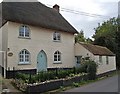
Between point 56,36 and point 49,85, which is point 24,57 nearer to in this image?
point 56,36

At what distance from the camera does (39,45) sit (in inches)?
968

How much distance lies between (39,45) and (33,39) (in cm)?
118

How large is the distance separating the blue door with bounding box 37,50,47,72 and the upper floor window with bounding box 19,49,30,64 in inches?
67.3

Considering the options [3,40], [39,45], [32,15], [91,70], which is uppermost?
[32,15]

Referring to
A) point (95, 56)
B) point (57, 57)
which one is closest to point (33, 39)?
point (57, 57)

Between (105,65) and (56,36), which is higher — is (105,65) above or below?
below

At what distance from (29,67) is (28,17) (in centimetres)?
514

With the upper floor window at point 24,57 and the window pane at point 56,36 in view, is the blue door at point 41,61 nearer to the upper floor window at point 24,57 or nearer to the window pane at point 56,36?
the upper floor window at point 24,57

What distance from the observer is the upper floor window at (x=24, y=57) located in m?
22.4

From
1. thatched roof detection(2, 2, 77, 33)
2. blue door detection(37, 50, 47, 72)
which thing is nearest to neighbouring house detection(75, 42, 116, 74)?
thatched roof detection(2, 2, 77, 33)

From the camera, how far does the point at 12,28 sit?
21422 mm

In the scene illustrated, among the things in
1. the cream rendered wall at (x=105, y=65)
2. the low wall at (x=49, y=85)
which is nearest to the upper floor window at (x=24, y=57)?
the low wall at (x=49, y=85)

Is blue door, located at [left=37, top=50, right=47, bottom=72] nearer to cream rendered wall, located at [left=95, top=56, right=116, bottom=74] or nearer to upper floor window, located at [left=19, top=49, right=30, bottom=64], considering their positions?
upper floor window, located at [left=19, top=49, right=30, bottom=64]

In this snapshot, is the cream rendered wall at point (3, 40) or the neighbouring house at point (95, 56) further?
the neighbouring house at point (95, 56)
